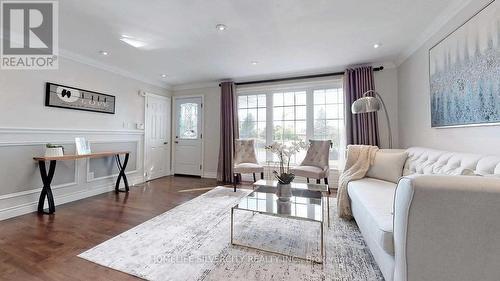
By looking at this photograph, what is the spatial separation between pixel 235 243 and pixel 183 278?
58cm

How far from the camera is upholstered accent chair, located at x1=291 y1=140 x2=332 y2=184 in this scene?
3.47 m

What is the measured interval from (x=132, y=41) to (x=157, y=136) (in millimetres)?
2516

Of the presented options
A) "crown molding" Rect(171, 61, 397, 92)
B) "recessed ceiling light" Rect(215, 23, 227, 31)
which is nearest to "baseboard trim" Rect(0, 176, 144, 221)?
"crown molding" Rect(171, 61, 397, 92)

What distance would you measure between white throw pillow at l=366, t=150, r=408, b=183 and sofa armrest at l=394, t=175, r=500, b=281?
5.14ft

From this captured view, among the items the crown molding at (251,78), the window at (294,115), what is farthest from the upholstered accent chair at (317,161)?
the crown molding at (251,78)

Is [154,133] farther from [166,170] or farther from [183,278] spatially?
[183,278]

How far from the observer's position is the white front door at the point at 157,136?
4727 mm

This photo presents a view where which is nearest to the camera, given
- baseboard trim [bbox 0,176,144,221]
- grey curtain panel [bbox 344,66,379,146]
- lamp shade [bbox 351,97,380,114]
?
baseboard trim [bbox 0,176,144,221]

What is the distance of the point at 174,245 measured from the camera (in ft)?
6.36

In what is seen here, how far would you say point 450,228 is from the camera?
1037mm

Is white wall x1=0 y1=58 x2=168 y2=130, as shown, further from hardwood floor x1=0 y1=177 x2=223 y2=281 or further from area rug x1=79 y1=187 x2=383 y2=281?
area rug x1=79 y1=187 x2=383 y2=281

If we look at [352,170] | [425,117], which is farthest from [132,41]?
[425,117]

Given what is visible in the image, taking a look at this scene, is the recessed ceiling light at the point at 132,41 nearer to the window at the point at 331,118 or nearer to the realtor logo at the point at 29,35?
the realtor logo at the point at 29,35

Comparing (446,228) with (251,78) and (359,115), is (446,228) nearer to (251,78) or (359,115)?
(359,115)
